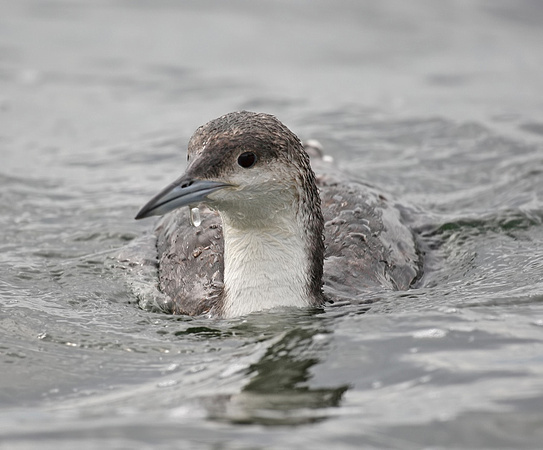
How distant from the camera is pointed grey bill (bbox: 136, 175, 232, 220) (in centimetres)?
607

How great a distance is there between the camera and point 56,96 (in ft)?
47.3

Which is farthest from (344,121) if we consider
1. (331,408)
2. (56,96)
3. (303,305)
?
(331,408)

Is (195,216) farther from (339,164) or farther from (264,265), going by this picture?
(339,164)

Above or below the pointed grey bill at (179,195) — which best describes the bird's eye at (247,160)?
above

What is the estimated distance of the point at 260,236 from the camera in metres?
6.88

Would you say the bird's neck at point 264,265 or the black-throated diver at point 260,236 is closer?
the black-throated diver at point 260,236

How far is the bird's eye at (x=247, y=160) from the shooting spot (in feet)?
21.4

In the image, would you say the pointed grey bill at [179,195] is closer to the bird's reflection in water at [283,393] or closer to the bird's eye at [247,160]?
the bird's eye at [247,160]

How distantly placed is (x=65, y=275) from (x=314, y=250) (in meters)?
2.36

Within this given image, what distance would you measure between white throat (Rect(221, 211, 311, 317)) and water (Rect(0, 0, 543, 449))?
0.49 ft

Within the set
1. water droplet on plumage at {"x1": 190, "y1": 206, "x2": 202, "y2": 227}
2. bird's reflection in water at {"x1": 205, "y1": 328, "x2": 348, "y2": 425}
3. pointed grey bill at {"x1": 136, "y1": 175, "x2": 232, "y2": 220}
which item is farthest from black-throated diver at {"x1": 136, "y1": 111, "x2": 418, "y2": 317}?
bird's reflection in water at {"x1": 205, "y1": 328, "x2": 348, "y2": 425}

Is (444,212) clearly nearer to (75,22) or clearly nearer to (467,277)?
(467,277)

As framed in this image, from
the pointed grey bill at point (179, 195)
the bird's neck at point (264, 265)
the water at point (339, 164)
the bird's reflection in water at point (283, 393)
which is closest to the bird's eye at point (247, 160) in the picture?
the pointed grey bill at point (179, 195)

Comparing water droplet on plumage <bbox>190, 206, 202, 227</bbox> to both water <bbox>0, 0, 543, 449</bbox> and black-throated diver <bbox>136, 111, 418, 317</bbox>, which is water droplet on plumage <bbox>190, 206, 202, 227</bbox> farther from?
water <bbox>0, 0, 543, 449</bbox>
